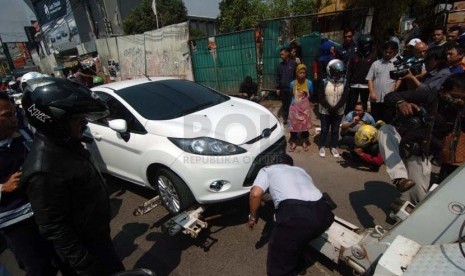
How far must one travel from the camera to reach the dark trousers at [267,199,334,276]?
2137mm

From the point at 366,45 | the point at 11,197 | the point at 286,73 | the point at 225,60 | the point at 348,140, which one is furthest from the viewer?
the point at 225,60

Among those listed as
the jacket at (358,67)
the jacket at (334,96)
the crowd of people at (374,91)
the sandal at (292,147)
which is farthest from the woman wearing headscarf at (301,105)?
the jacket at (358,67)

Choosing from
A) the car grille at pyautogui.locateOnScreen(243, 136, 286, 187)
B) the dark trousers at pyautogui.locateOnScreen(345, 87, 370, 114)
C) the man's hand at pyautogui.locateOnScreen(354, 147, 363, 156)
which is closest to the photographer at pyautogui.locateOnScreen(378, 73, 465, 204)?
the car grille at pyautogui.locateOnScreen(243, 136, 286, 187)

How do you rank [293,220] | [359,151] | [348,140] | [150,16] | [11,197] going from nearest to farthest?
1. [11,197]
2. [293,220]
3. [359,151]
4. [348,140]
5. [150,16]

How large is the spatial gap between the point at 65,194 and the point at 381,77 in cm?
484

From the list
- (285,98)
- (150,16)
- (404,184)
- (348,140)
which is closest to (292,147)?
(348,140)

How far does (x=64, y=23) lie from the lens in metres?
31.9

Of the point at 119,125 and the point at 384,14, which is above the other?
the point at 384,14

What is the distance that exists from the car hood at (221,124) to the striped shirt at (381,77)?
2.23 metres

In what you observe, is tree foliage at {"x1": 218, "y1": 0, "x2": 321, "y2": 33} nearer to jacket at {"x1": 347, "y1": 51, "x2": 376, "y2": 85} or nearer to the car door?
jacket at {"x1": 347, "y1": 51, "x2": 376, "y2": 85}

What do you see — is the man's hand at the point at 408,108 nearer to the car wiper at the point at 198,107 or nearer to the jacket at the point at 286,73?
the car wiper at the point at 198,107

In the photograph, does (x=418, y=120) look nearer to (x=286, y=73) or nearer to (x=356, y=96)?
(x=356, y=96)

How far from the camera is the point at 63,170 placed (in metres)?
1.52

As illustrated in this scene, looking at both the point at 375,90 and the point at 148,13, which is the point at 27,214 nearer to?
the point at 375,90
